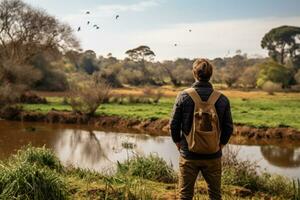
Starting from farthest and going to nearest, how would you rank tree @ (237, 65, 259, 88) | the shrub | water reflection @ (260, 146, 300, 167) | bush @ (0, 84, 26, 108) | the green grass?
1. tree @ (237, 65, 259, 88)
2. bush @ (0, 84, 26, 108)
3. the shrub
4. the green grass
5. water reflection @ (260, 146, 300, 167)

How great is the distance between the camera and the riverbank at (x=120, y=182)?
20.9 ft

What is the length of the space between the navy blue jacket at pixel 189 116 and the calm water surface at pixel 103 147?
8.80 meters

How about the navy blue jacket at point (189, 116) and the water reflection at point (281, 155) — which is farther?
the water reflection at point (281, 155)

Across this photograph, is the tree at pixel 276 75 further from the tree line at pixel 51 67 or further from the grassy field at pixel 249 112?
the grassy field at pixel 249 112

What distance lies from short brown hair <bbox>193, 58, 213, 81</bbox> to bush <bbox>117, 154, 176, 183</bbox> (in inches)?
166

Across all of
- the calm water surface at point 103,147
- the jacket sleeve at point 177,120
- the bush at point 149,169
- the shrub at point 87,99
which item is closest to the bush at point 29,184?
the jacket sleeve at point 177,120

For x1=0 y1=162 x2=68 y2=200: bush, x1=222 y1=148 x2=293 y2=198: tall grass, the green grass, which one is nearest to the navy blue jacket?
x1=0 y1=162 x2=68 y2=200: bush

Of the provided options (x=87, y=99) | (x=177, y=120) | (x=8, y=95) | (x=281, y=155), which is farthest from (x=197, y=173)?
(x=8, y=95)

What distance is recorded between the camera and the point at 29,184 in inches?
245

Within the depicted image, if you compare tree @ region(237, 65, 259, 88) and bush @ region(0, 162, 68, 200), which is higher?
tree @ region(237, 65, 259, 88)

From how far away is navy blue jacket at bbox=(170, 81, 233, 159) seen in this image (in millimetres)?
5305

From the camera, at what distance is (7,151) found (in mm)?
17406

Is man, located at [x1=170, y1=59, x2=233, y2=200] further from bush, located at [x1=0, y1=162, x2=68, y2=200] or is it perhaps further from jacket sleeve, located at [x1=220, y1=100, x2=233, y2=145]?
bush, located at [x1=0, y1=162, x2=68, y2=200]

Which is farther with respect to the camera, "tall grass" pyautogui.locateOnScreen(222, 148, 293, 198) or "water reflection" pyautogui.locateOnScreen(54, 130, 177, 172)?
"water reflection" pyautogui.locateOnScreen(54, 130, 177, 172)
